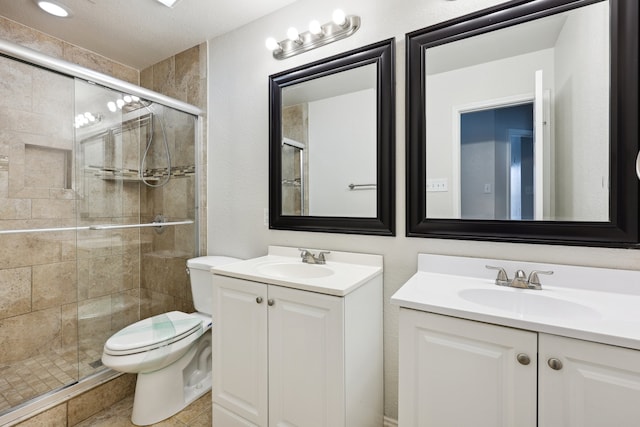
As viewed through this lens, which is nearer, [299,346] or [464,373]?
[464,373]

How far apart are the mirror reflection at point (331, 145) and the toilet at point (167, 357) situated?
0.79 meters

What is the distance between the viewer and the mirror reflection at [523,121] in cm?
110

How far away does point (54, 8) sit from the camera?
5.89 ft

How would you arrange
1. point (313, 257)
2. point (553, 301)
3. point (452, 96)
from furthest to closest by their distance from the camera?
1. point (313, 257)
2. point (452, 96)
3. point (553, 301)

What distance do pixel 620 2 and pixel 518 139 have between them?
1.72ft

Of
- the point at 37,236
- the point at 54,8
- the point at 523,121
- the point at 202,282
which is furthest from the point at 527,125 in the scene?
the point at 37,236

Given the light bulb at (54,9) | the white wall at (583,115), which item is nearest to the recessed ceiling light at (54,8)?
the light bulb at (54,9)

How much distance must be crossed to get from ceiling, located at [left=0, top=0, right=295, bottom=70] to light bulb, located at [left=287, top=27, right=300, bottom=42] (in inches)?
9.5

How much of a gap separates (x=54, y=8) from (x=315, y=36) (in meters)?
1.60

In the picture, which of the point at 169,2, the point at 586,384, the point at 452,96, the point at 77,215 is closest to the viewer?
the point at 586,384

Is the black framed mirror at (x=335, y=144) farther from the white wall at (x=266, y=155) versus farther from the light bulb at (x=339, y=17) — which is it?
the light bulb at (x=339, y=17)

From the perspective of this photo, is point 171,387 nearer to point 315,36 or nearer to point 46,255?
point 46,255

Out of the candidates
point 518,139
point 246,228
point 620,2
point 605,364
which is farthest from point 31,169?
point 620,2

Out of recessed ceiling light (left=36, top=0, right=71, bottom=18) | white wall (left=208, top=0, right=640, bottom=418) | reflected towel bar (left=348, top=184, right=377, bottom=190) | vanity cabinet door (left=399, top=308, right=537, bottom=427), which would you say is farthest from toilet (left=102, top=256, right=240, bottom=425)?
recessed ceiling light (left=36, top=0, right=71, bottom=18)
